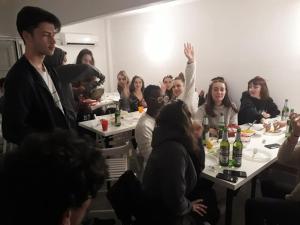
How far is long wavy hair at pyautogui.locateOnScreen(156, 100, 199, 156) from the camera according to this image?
1311mm

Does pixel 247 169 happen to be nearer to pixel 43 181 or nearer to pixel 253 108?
pixel 43 181

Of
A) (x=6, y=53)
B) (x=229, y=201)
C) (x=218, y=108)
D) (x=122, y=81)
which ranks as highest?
(x=6, y=53)

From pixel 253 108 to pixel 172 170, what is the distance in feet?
6.88

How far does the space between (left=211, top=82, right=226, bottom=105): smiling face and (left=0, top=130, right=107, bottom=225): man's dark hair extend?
2.13 meters

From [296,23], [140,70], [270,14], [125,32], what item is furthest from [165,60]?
[296,23]

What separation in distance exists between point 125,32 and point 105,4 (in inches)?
114

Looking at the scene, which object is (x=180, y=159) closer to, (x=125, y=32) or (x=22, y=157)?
(x=22, y=157)

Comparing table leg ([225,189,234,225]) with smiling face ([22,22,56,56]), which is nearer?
smiling face ([22,22,56,56])

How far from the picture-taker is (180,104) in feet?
4.50

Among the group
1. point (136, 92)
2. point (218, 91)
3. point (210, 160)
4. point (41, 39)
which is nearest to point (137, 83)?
point (136, 92)

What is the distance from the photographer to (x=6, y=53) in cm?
432

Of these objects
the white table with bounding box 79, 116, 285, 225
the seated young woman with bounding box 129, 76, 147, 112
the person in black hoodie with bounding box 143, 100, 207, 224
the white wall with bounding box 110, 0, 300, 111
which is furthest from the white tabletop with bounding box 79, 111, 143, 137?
the white wall with bounding box 110, 0, 300, 111

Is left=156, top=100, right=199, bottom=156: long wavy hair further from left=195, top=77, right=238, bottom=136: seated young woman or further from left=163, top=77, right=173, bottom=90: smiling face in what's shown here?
left=163, top=77, right=173, bottom=90: smiling face

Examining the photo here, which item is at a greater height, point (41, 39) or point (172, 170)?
point (41, 39)
